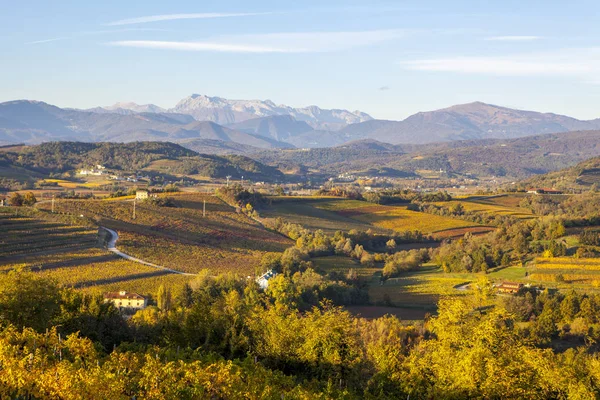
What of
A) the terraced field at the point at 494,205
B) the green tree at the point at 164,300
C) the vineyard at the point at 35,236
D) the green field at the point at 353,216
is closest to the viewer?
the green tree at the point at 164,300

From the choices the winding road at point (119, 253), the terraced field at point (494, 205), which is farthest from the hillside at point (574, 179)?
the winding road at point (119, 253)

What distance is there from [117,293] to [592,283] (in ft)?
125

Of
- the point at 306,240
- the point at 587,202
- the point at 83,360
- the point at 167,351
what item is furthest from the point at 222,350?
the point at 587,202

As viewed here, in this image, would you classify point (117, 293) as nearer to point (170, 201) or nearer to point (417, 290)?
point (417, 290)

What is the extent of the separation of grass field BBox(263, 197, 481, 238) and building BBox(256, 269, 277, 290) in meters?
36.0

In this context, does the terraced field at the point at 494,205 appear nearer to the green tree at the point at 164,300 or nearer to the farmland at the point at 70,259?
the farmland at the point at 70,259

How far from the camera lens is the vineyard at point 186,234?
62.9 meters

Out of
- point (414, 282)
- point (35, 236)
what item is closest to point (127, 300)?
point (35, 236)

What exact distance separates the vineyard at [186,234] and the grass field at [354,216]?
10.5 m

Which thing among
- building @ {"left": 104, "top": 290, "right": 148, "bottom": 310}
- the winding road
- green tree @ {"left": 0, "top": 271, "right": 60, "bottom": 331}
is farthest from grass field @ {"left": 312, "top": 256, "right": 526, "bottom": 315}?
green tree @ {"left": 0, "top": 271, "right": 60, "bottom": 331}

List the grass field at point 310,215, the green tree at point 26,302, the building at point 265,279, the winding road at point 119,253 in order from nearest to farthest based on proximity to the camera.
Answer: the green tree at point 26,302
the building at point 265,279
the winding road at point 119,253
the grass field at point 310,215

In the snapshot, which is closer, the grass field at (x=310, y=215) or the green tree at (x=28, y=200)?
the green tree at (x=28, y=200)

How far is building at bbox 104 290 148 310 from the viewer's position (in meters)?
44.8

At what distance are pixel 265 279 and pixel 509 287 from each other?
1906 centimetres
